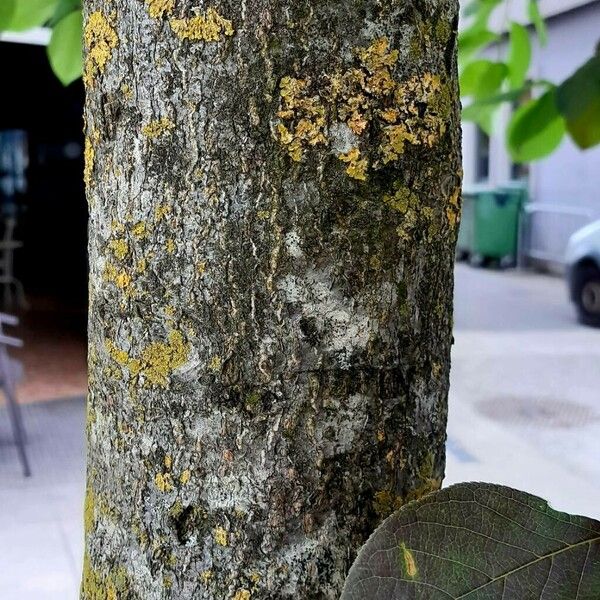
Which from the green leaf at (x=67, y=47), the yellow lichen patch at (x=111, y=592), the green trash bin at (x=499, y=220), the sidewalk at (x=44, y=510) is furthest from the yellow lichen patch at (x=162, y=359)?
the green trash bin at (x=499, y=220)

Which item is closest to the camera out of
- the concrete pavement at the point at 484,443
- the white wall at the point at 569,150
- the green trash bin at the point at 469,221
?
the concrete pavement at the point at 484,443

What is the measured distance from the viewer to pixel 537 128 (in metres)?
1.65

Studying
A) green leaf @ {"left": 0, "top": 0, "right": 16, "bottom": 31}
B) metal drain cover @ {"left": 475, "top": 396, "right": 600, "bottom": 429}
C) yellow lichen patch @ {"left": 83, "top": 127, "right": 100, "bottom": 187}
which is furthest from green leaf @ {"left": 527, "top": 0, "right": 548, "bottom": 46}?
metal drain cover @ {"left": 475, "top": 396, "right": 600, "bottom": 429}

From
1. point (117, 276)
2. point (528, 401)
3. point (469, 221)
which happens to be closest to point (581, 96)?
point (117, 276)

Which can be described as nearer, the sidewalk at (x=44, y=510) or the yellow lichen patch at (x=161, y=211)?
the yellow lichen patch at (x=161, y=211)

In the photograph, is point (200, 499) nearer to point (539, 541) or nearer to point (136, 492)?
point (136, 492)

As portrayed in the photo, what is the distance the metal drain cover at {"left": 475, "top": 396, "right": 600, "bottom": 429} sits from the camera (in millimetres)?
6633

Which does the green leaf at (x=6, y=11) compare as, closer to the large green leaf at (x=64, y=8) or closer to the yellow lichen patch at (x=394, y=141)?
the large green leaf at (x=64, y=8)

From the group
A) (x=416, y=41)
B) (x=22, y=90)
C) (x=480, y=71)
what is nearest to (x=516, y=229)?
(x=22, y=90)

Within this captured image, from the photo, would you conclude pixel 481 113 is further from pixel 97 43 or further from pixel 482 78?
pixel 97 43

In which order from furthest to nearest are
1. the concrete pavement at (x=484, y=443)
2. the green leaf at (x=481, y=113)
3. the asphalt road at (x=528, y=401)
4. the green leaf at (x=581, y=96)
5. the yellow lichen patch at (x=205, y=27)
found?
the asphalt road at (x=528, y=401)
the concrete pavement at (x=484, y=443)
the green leaf at (x=481, y=113)
the green leaf at (x=581, y=96)
the yellow lichen patch at (x=205, y=27)

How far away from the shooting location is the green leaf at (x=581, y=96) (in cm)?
135

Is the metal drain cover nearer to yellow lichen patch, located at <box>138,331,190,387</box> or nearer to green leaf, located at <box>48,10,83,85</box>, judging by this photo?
green leaf, located at <box>48,10,83,85</box>

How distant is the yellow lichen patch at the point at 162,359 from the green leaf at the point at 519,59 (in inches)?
50.9
